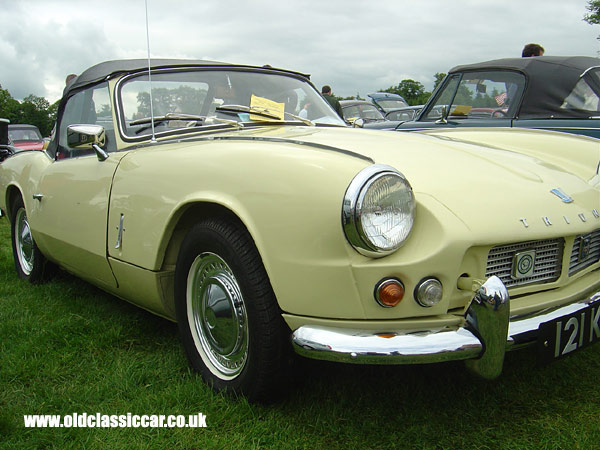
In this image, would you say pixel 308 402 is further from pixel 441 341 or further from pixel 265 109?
pixel 265 109

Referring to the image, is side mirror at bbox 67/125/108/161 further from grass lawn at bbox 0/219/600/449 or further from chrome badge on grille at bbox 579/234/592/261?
chrome badge on grille at bbox 579/234/592/261

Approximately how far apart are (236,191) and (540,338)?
109 centimetres

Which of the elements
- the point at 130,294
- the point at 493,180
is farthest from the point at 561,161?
the point at 130,294

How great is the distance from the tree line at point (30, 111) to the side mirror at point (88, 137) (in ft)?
206

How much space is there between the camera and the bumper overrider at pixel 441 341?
161 centimetres

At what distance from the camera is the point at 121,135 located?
2.79 m

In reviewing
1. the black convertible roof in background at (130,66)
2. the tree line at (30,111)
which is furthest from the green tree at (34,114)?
the black convertible roof in background at (130,66)

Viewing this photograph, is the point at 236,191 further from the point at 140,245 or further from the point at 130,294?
the point at 130,294

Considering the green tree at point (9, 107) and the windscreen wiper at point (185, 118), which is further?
the green tree at point (9, 107)

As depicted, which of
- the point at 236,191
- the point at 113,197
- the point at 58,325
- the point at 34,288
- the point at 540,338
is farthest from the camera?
the point at 34,288

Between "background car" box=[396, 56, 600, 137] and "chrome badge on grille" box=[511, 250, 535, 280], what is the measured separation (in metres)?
2.53

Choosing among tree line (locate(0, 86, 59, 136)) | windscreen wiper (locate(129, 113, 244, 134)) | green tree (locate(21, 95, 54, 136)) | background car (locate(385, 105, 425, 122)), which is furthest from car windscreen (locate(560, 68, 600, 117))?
green tree (locate(21, 95, 54, 136))

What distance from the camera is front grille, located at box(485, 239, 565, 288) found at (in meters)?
1.81

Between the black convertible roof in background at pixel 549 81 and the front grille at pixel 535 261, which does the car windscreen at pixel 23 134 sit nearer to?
the black convertible roof in background at pixel 549 81
